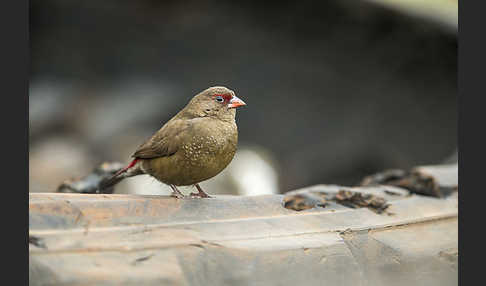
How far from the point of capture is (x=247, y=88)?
537 centimetres

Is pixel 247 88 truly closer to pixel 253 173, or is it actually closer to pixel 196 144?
pixel 253 173

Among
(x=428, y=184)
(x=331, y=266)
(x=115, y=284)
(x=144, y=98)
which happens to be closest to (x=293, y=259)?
(x=331, y=266)

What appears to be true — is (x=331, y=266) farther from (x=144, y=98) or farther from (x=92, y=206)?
(x=144, y=98)

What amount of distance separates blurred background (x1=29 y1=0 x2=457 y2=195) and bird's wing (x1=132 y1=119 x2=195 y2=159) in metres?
2.57

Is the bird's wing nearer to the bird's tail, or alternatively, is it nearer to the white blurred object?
the bird's tail

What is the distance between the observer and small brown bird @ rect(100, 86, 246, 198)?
7.61 feet

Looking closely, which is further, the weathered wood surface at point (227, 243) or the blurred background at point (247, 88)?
the blurred background at point (247, 88)

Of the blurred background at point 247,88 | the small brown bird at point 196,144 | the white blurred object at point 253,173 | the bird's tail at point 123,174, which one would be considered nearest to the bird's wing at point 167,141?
the small brown bird at point 196,144

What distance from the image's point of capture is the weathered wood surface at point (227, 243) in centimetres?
181

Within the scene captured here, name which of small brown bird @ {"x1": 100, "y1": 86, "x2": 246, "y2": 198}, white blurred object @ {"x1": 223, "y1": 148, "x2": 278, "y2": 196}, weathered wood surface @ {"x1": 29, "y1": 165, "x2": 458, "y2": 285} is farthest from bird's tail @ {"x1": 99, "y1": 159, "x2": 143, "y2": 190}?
white blurred object @ {"x1": 223, "y1": 148, "x2": 278, "y2": 196}

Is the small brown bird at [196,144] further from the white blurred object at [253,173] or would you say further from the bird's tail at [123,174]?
the white blurred object at [253,173]

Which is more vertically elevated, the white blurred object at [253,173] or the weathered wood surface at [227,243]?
the white blurred object at [253,173]

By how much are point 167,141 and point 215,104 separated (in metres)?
0.25

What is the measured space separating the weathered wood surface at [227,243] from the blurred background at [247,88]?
265cm
